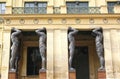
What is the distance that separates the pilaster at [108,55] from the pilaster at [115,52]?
319mm

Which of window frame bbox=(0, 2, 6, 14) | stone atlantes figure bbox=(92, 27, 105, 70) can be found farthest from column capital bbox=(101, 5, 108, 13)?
window frame bbox=(0, 2, 6, 14)

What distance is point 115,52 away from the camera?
995 inches

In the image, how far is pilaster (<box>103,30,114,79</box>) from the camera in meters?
24.5

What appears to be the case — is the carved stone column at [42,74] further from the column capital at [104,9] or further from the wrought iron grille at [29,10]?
the column capital at [104,9]

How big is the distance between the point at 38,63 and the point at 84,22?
279 inches

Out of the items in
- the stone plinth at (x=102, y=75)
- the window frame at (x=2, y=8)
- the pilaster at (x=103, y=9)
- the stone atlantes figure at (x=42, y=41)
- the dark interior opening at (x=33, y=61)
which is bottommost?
the stone plinth at (x=102, y=75)

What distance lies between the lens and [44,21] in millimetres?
26312

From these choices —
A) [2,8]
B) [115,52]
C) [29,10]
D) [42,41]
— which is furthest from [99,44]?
[2,8]

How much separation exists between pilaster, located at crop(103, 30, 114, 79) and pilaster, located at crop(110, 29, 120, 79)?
32 centimetres

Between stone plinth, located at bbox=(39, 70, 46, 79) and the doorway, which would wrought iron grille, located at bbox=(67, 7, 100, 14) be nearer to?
the doorway

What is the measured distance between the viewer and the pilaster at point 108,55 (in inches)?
966

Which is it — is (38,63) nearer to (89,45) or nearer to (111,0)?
(89,45)

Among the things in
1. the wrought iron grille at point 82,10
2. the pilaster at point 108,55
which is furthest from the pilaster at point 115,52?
the wrought iron grille at point 82,10

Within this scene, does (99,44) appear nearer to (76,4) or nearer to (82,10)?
(82,10)
